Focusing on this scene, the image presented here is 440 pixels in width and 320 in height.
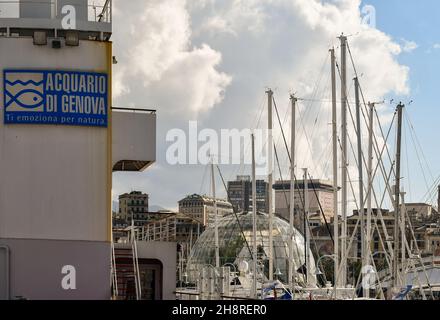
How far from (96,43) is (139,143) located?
3.09 metres

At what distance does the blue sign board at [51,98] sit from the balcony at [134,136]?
46.9 inches

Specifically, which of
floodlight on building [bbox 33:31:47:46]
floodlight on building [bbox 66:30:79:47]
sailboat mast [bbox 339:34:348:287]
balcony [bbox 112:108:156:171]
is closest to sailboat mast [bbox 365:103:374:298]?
sailboat mast [bbox 339:34:348:287]

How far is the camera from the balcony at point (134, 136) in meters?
26.9

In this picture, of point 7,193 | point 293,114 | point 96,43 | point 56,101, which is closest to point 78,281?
point 7,193

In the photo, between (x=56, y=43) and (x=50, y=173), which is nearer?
(x=50, y=173)

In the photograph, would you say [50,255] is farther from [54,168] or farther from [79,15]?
[79,15]

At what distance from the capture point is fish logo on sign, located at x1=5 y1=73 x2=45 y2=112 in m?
25.2

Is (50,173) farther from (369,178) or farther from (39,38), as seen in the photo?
(369,178)

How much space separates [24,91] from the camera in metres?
25.3

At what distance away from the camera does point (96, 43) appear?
25.9 m

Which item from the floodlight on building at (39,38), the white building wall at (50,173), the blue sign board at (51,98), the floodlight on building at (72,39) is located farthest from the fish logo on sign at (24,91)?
the floodlight on building at (72,39)

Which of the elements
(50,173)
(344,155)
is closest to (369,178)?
(344,155)

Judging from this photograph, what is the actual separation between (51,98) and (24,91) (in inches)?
28.4

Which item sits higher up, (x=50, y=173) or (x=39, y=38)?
(x=39, y=38)
